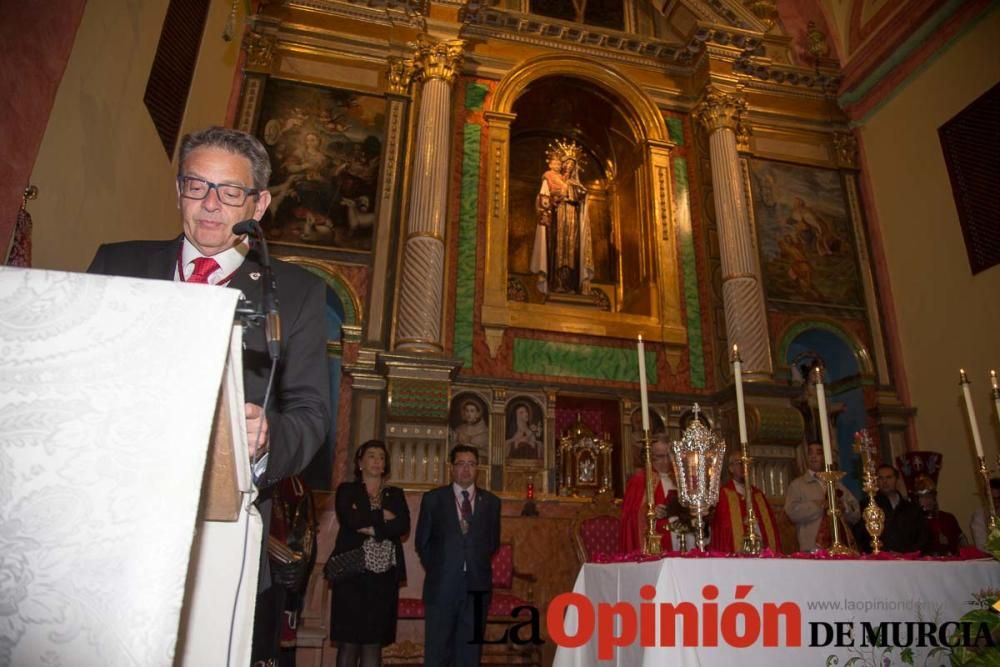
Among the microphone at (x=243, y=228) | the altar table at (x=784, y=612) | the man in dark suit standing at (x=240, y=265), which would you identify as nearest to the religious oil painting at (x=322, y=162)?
the altar table at (x=784, y=612)

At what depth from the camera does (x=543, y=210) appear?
9375 mm

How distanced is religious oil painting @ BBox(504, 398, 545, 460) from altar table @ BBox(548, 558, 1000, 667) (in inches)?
193

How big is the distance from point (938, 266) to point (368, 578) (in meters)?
8.32

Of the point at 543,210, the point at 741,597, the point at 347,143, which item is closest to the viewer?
the point at 741,597

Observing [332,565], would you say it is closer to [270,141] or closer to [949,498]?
[270,141]

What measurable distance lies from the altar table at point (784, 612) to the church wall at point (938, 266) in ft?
19.3

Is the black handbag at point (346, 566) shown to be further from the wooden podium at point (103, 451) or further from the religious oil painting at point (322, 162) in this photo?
the religious oil painting at point (322, 162)

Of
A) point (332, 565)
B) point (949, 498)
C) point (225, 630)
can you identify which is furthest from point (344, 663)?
point (949, 498)

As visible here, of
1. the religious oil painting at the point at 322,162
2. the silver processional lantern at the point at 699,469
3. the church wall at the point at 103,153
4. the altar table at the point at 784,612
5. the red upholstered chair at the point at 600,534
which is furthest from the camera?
the religious oil painting at the point at 322,162

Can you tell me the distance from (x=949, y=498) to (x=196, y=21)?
993 cm

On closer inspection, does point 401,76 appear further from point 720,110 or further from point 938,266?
point 938,266

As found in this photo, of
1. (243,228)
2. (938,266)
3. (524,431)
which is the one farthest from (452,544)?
(938,266)

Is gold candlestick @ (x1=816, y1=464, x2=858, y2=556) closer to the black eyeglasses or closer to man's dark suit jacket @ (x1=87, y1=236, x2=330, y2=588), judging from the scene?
man's dark suit jacket @ (x1=87, y1=236, x2=330, y2=588)

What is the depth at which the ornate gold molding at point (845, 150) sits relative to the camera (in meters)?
10.0
